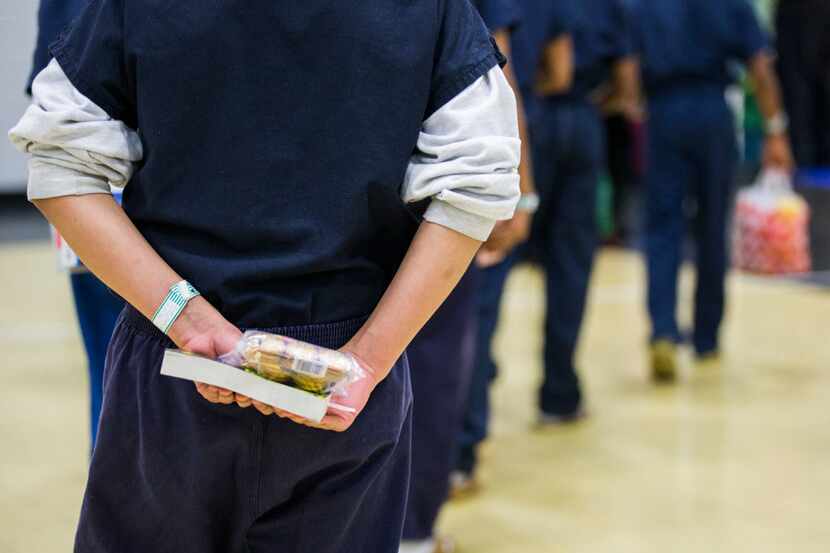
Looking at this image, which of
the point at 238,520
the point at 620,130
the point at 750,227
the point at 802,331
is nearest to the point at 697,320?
the point at 750,227

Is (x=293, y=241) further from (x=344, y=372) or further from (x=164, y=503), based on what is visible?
(x=164, y=503)

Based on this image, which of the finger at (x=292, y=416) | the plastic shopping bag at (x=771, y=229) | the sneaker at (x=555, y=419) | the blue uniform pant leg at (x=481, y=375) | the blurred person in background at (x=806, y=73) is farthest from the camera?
the blurred person in background at (x=806, y=73)

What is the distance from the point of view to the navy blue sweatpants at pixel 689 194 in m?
4.27

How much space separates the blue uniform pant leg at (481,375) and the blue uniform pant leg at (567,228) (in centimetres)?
51

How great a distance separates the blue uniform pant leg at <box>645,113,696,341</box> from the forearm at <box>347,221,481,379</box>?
3215 mm

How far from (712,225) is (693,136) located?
0.36 meters

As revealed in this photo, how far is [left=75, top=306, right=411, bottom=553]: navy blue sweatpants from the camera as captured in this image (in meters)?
1.18

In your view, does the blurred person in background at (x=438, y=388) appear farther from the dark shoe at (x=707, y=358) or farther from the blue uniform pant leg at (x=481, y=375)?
the dark shoe at (x=707, y=358)

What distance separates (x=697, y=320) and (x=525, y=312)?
1177 millimetres

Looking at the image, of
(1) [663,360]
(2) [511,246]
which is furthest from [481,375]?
(1) [663,360]

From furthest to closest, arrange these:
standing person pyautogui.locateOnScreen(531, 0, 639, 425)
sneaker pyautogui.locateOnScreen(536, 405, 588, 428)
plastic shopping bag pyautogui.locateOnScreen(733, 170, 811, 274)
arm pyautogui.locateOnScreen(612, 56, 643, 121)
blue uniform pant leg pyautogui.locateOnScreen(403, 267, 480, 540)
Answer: plastic shopping bag pyautogui.locateOnScreen(733, 170, 811, 274), arm pyautogui.locateOnScreen(612, 56, 643, 121), sneaker pyautogui.locateOnScreen(536, 405, 588, 428), standing person pyautogui.locateOnScreen(531, 0, 639, 425), blue uniform pant leg pyautogui.locateOnScreen(403, 267, 480, 540)

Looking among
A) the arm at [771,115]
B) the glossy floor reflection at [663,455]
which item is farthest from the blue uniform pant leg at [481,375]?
the arm at [771,115]

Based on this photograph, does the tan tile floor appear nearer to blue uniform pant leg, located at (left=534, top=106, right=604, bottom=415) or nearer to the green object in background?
blue uniform pant leg, located at (left=534, top=106, right=604, bottom=415)

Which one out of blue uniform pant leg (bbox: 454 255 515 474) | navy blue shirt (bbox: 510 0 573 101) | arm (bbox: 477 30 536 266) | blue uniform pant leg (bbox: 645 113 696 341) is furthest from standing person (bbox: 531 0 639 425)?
arm (bbox: 477 30 536 266)
